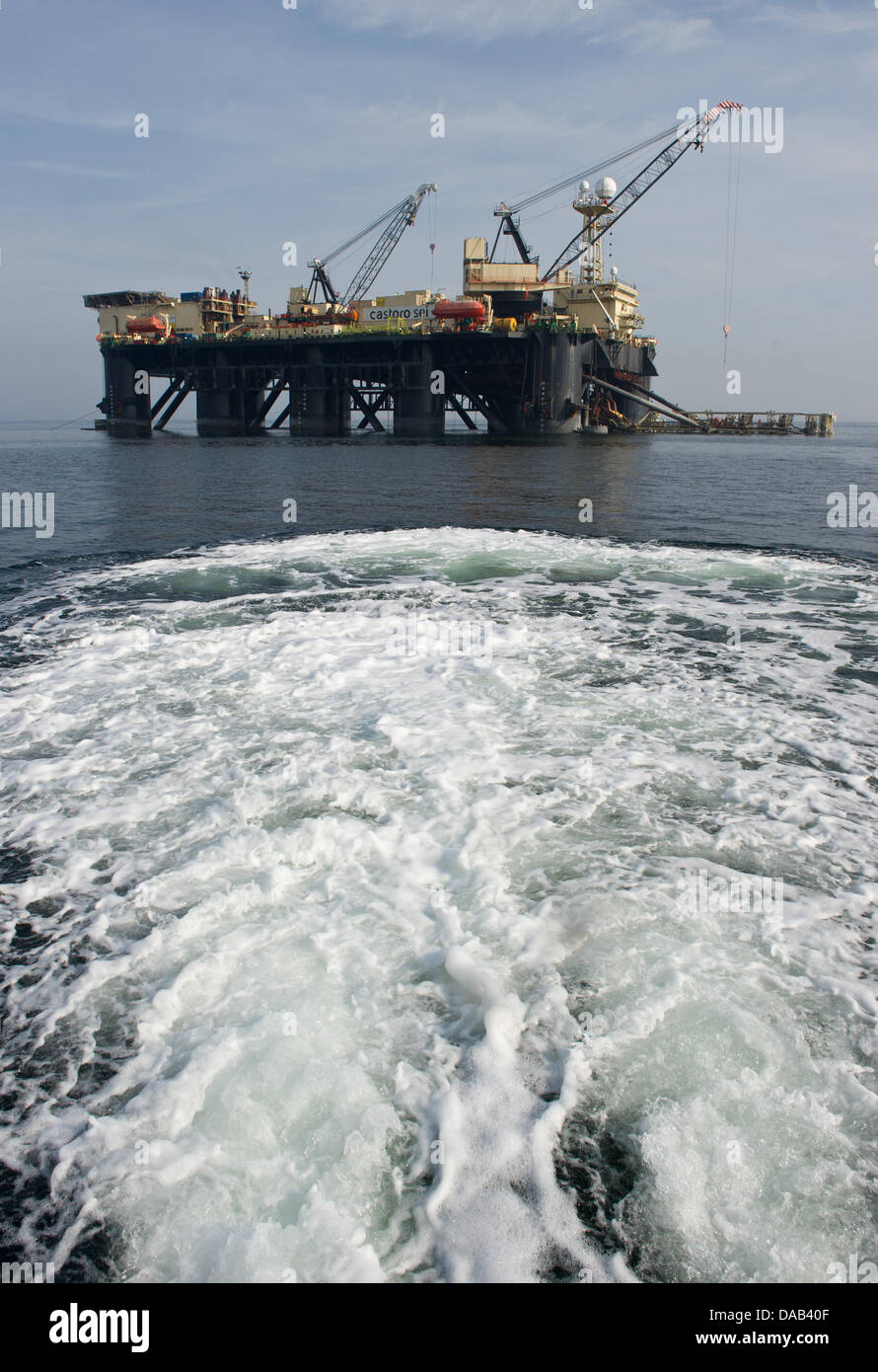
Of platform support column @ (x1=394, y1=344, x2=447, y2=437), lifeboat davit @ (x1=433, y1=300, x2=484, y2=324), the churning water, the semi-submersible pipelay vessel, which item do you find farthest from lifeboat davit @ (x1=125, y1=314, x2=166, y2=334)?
→ the churning water

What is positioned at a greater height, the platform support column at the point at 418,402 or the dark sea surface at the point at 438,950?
the platform support column at the point at 418,402

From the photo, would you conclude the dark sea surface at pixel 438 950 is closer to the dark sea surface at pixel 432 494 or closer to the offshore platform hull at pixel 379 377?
the dark sea surface at pixel 432 494

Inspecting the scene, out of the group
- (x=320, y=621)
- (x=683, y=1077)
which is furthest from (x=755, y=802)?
(x=320, y=621)

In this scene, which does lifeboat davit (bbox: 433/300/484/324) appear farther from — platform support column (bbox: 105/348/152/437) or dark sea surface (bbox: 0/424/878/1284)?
dark sea surface (bbox: 0/424/878/1284)

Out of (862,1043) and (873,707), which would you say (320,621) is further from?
(862,1043)

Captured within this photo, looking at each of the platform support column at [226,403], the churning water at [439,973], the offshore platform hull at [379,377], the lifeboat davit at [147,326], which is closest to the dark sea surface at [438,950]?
the churning water at [439,973]

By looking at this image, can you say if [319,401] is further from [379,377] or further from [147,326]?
[147,326]
